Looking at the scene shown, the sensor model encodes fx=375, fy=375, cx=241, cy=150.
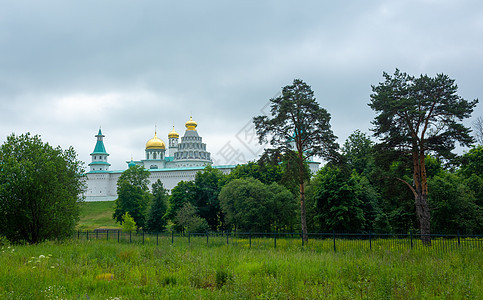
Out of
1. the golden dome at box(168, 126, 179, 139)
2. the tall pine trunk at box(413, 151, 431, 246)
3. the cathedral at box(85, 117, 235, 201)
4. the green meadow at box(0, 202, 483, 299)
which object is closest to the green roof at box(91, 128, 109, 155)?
the cathedral at box(85, 117, 235, 201)

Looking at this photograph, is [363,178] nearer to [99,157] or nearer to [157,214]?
[157,214]

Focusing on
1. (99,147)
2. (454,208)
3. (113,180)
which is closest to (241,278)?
(454,208)

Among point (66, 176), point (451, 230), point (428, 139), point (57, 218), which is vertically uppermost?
point (428, 139)

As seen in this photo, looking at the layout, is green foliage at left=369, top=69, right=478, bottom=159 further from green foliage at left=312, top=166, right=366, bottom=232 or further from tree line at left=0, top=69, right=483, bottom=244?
green foliage at left=312, top=166, right=366, bottom=232

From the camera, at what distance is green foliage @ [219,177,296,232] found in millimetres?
36156

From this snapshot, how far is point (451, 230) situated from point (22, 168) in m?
32.6

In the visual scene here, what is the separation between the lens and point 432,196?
1267 inches

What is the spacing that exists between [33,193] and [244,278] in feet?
49.6

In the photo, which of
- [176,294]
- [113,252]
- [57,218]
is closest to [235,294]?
[176,294]

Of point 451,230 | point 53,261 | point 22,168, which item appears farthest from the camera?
point 451,230

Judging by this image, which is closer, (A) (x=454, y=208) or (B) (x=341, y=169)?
(B) (x=341, y=169)

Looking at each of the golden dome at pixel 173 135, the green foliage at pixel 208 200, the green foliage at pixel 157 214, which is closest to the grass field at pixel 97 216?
the green foliage at pixel 157 214

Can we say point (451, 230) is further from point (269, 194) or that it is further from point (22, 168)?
point (22, 168)

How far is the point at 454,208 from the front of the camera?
3152 cm
